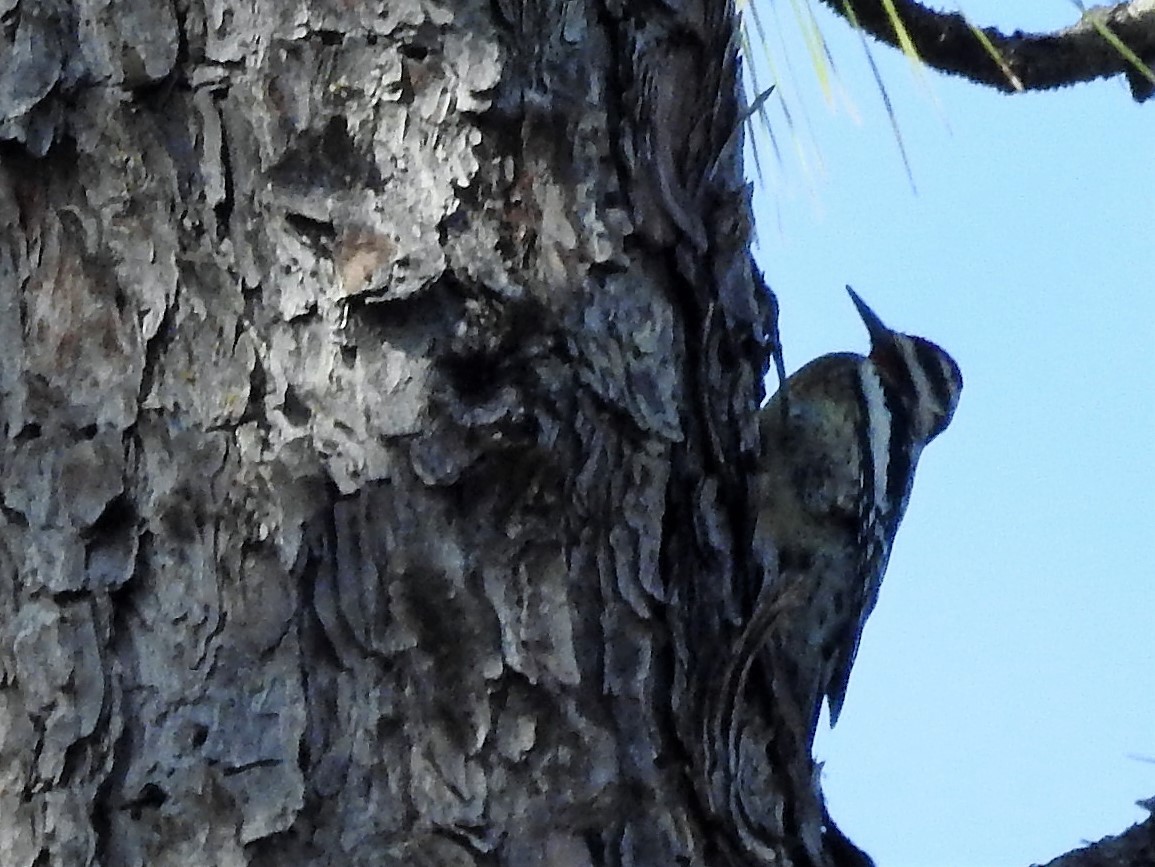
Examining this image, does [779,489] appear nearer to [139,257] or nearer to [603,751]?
[603,751]

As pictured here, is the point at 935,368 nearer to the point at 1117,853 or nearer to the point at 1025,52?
the point at 1025,52

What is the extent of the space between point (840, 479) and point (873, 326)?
443 mm

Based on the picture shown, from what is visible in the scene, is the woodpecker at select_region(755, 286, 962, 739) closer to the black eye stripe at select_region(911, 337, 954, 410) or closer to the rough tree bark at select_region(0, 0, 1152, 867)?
the black eye stripe at select_region(911, 337, 954, 410)

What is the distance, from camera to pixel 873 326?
2.23m

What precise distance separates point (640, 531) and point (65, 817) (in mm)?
425

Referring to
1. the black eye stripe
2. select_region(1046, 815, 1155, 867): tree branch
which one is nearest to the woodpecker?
the black eye stripe

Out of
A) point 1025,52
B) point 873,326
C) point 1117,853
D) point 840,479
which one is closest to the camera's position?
point 1117,853

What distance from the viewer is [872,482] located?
1.93m

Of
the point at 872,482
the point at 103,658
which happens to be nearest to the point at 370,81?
the point at 103,658

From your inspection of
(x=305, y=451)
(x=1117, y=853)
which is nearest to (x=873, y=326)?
(x=1117, y=853)

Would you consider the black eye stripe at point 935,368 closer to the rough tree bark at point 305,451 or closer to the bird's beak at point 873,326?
the bird's beak at point 873,326

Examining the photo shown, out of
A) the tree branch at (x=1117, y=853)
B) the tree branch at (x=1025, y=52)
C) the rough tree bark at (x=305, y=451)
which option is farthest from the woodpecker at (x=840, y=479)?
the rough tree bark at (x=305, y=451)

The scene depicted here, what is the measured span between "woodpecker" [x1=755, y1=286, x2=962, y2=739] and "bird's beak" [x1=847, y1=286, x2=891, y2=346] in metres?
0.03

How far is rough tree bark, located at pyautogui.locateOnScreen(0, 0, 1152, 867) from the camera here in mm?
825
